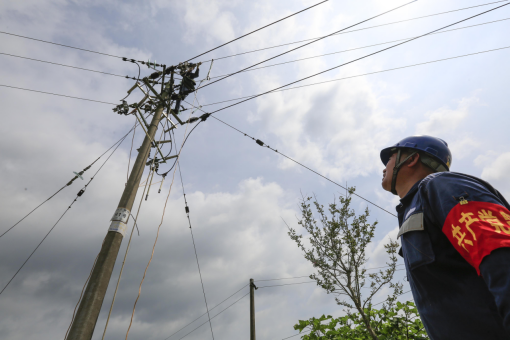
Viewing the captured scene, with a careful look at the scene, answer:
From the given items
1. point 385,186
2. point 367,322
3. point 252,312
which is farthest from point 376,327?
point 252,312

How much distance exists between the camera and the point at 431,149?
2.64 metres

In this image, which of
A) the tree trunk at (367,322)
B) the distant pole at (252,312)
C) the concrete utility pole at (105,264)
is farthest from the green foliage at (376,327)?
the distant pole at (252,312)

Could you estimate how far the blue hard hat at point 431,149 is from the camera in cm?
247

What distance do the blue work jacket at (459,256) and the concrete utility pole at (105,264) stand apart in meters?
4.23

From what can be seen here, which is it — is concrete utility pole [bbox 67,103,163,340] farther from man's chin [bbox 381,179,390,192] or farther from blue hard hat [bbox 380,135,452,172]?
blue hard hat [bbox 380,135,452,172]

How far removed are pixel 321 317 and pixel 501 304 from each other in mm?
5350

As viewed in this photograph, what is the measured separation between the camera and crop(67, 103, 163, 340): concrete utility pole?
3.78 m

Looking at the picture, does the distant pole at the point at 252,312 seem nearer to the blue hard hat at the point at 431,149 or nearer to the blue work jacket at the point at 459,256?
the blue hard hat at the point at 431,149

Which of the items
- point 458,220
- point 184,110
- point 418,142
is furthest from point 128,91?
point 458,220

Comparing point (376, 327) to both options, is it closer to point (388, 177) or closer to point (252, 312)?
point (388, 177)

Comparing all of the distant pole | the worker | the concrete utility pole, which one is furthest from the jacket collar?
the distant pole

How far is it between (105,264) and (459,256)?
15.2 ft

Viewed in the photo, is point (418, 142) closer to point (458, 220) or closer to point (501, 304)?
point (458, 220)

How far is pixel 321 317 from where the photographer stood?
5.66m
